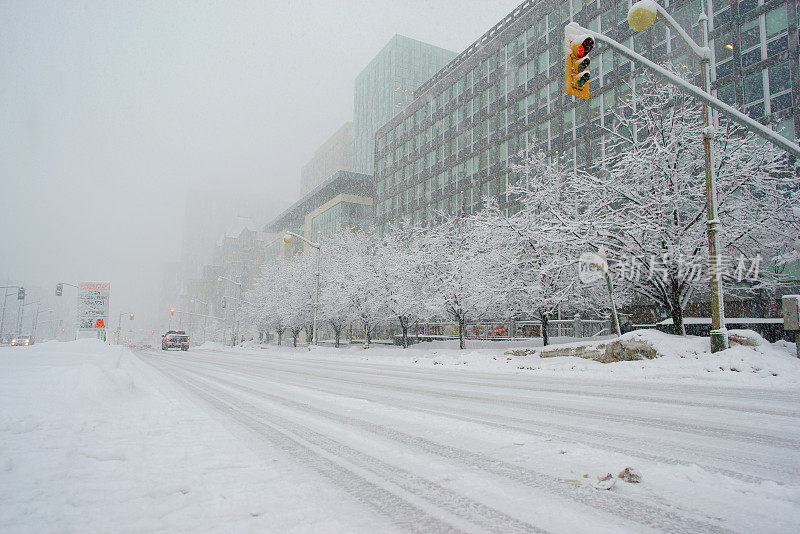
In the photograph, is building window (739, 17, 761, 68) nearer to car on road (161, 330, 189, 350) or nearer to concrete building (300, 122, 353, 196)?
car on road (161, 330, 189, 350)

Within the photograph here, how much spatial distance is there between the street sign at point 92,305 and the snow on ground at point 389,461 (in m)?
33.5

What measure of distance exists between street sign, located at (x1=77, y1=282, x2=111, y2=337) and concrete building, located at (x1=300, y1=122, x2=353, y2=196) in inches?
3896

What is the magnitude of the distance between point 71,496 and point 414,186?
2216 inches

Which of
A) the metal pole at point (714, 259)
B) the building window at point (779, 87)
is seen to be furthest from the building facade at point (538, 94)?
the metal pole at point (714, 259)

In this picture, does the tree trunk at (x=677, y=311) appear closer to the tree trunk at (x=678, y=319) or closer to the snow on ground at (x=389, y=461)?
the tree trunk at (x=678, y=319)

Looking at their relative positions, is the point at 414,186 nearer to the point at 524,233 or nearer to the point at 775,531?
the point at 524,233

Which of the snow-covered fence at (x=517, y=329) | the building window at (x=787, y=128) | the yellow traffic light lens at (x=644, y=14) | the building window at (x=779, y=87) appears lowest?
the snow-covered fence at (x=517, y=329)

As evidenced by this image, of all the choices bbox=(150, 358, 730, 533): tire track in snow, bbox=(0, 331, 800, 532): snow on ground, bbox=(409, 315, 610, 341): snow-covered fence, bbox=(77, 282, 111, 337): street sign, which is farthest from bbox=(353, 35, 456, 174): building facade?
bbox=(150, 358, 730, 533): tire track in snow

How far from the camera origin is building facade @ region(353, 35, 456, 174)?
A: 104 meters

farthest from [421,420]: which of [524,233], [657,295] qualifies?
[524,233]

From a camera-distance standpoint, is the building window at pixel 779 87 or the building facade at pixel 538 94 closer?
the building window at pixel 779 87

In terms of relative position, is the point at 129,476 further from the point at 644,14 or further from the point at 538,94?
the point at 538,94

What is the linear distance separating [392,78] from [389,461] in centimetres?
11120

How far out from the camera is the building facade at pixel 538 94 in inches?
1013
